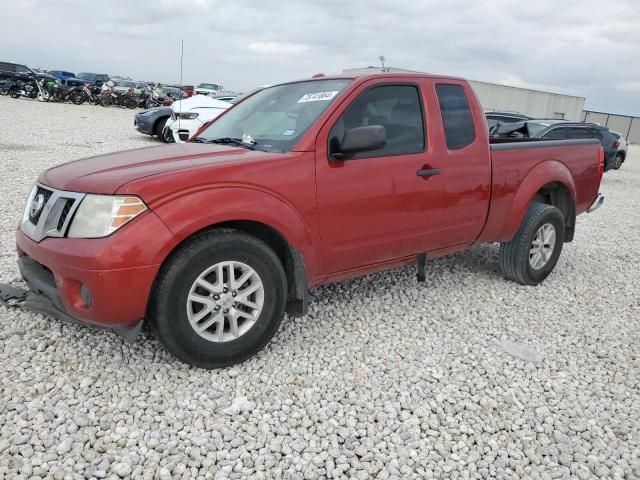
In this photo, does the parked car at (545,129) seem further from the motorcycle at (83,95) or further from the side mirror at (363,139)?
the motorcycle at (83,95)

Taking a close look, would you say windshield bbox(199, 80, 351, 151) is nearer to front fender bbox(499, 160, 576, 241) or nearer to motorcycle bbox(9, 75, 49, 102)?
front fender bbox(499, 160, 576, 241)

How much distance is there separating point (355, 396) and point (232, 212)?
4.13 ft

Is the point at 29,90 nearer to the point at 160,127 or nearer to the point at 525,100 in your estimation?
the point at 160,127

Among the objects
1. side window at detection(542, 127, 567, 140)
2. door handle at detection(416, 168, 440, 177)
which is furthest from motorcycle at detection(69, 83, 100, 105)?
door handle at detection(416, 168, 440, 177)

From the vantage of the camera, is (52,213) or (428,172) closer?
(52,213)

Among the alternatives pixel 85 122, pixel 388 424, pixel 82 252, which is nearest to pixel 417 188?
pixel 388 424

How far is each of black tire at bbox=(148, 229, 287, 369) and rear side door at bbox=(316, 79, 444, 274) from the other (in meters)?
0.45

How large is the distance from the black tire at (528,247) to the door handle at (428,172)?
1.38 meters

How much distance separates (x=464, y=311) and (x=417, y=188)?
3.93ft

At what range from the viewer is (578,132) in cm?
1230

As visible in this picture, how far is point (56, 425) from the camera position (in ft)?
8.19

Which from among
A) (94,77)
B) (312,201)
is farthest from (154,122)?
(94,77)

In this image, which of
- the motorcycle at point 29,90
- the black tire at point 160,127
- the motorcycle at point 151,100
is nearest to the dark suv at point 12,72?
the motorcycle at point 29,90

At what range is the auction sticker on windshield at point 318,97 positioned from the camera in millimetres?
3434
